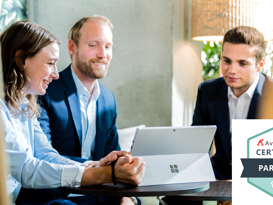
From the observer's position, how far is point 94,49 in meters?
2.16

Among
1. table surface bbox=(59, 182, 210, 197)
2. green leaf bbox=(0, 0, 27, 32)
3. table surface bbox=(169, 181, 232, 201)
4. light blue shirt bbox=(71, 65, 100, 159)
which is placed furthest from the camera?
green leaf bbox=(0, 0, 27, 32)

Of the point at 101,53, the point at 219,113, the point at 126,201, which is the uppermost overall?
the point at 101,53

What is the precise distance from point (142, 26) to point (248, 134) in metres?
2.03

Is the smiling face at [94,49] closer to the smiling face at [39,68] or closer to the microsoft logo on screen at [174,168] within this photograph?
the smiling face at [39,68]

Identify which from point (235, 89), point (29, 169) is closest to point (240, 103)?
point (235, 89)

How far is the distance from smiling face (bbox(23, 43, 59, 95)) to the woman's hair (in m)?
0.02

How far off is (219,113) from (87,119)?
940mm

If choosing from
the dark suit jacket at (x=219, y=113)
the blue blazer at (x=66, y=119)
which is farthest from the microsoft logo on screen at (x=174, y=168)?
the dark suit jacket at (x=219, y=113)

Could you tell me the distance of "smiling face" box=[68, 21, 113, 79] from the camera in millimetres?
2107

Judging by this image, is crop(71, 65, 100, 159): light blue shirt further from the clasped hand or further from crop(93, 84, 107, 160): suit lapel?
the clasped hand

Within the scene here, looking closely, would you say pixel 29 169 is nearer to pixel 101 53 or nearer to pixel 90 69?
pixel 90 69

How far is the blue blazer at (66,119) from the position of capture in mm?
1857

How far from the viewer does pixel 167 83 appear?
288 centimetres

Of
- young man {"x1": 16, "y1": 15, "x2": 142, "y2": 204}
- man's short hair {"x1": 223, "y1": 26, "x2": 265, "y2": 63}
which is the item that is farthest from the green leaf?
man's short hair {"x1": 223, "y1": 26, "x2": 265, "y2": 63}
